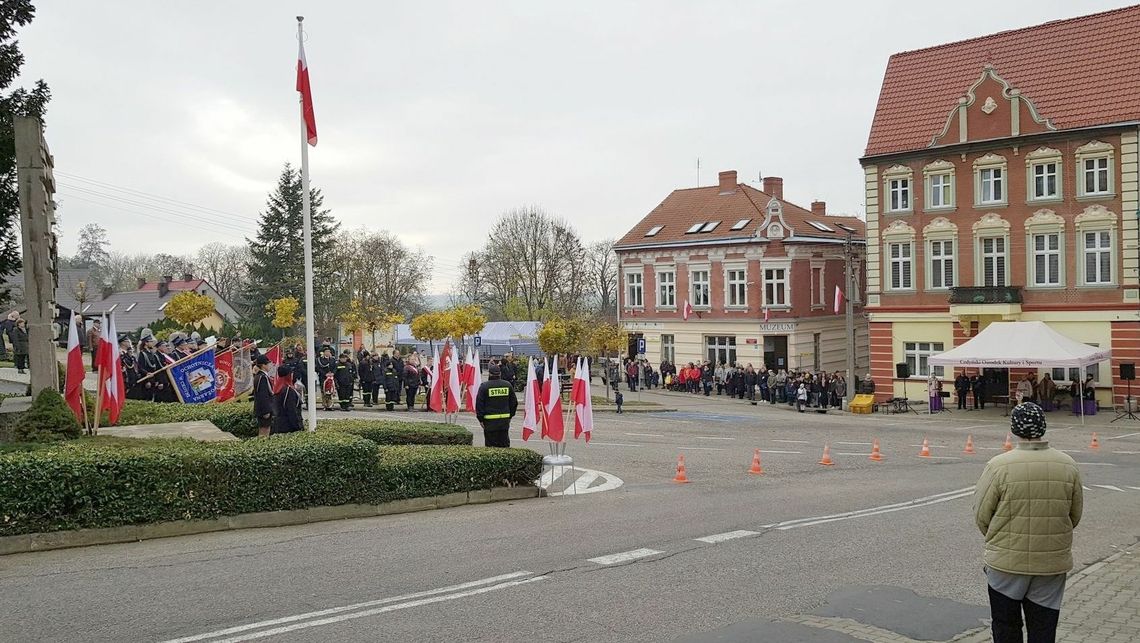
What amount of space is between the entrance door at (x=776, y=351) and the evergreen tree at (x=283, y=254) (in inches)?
1241

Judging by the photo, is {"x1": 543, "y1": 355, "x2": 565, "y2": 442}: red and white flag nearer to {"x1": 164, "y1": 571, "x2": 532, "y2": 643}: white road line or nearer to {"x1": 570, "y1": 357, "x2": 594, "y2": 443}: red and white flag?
{"x1": 570, "y1": 357, "x2": 594, "y2": 443}: red and white flag

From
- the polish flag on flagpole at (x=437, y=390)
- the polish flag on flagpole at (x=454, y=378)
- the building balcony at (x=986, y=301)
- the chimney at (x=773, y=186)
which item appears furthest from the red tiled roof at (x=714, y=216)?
the polish flag on flagpole at (x=454, y=378)

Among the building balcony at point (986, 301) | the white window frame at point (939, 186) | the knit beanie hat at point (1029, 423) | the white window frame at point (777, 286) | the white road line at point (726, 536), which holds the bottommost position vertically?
the white road line at point (726, 536)

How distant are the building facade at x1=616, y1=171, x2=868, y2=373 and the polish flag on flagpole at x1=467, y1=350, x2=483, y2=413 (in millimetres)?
16834

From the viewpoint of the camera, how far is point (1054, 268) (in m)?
36.4

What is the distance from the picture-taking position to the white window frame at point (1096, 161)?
34875 millimetres

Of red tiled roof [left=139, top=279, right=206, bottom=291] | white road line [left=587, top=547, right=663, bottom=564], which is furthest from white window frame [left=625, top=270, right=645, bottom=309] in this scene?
white road line [left=587, top=547, right=663, bottom=564]

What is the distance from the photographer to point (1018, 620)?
5762 millimetres

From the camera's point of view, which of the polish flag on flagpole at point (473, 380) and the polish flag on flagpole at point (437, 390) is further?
the polish flag on flagpole at point (437, 390)

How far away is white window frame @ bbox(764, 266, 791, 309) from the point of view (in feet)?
163

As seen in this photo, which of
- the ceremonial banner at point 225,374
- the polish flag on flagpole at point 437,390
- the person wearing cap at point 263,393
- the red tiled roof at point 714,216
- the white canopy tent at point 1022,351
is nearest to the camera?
the person wearing cap at point 263,393

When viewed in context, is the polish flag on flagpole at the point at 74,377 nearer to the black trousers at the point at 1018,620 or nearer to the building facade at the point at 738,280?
the black trousers at the point at 1018,620

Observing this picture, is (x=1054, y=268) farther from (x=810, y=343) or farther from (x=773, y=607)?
(x=773, y=607)

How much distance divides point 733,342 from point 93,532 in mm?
43336
